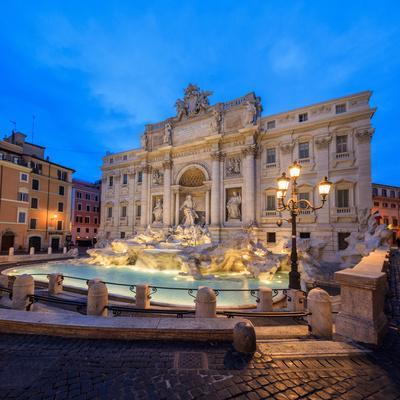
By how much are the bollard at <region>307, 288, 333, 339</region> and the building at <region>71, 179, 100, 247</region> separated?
4035cm

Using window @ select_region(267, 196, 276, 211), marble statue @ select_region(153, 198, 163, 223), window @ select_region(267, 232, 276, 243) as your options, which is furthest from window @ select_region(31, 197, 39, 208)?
window @ select_region(267, 232, 276, 243)

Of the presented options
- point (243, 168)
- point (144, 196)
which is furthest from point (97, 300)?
point (144, 196)

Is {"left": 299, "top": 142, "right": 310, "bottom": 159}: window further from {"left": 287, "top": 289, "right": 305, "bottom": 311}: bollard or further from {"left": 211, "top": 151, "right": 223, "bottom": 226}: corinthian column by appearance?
{"left": 287, "top": 289, "right": 305, "bottom": 311}: bollard

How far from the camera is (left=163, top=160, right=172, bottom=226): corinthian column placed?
24.8 m

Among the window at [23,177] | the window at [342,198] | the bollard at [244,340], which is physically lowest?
the bollard at [244,340]

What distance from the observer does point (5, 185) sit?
2406cm

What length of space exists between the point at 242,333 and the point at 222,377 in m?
0.72

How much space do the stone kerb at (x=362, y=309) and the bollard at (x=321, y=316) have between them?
183 millimetres

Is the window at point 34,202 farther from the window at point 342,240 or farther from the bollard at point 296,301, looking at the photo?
the window at point 342,240

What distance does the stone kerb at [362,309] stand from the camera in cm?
371

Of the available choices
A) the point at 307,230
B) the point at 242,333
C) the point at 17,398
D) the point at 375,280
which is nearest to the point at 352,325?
the point at 375,280

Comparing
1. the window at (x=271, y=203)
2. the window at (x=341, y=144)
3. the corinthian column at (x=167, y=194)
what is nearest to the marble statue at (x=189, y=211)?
the corinthian column at (x=167, y=194)

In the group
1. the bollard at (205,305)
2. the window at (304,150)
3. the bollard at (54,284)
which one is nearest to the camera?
the bollard at (205,305)

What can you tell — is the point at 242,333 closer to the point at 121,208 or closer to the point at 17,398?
the point at 17,398
